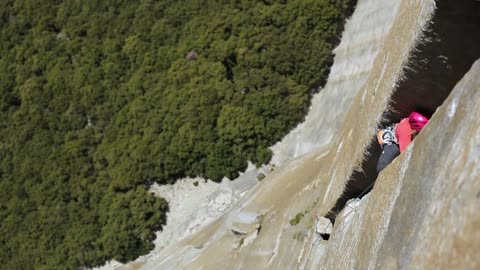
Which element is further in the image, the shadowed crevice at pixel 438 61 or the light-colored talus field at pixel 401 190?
the shadowed crevice at pixel 438 61

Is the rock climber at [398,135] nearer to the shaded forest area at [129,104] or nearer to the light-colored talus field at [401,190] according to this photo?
the light-colored talus field at [401,190]

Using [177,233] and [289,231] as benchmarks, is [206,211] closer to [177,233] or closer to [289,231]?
[177,233]

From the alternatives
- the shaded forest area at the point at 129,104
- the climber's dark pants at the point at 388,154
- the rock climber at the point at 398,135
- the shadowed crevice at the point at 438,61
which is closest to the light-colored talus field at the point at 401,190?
the shadowed crevice at the point at 438,61

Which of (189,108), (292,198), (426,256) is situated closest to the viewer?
(426,256)

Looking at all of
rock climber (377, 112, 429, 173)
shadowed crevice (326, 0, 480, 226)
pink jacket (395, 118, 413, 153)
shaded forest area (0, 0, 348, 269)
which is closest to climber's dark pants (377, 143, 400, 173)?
rock climber (377, 112, 429, 173)

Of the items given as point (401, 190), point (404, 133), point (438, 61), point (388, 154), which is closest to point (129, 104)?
point (388, 154)

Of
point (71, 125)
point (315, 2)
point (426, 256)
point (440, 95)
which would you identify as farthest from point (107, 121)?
point (426, 256)

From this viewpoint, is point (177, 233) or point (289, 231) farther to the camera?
point (177, 233)
